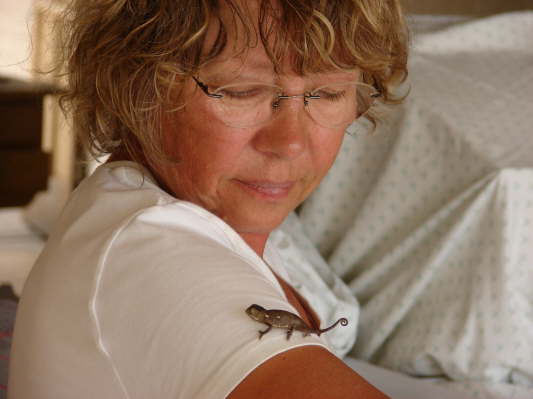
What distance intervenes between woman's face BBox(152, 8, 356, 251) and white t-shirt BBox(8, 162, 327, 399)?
105mm

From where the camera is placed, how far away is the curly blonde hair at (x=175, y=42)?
38.7 inches

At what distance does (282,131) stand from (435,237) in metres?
0.96

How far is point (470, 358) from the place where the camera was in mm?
1765

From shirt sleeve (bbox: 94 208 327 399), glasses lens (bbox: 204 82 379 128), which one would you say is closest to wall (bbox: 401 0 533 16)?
glasses lens (bbox: 204 82 379 128)

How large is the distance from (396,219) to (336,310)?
1.00ft

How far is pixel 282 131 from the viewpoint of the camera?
3.45ft

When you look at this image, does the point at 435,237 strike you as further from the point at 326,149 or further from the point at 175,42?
the point at 175,42

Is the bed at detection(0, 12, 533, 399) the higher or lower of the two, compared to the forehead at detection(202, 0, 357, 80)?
lower

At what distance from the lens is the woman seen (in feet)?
2.45

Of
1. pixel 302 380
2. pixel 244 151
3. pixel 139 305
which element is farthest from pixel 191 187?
pixel 302 380

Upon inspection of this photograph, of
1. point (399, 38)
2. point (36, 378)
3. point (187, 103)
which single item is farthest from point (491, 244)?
point (36, 378)

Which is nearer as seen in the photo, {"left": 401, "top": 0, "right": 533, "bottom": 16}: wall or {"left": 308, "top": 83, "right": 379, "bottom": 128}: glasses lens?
{"left": 308, "top": 83, "right": 379, "bottom": 128}: glasses lens

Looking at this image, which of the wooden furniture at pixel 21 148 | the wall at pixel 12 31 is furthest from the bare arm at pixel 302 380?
the wooden furniture at pixel 21 148

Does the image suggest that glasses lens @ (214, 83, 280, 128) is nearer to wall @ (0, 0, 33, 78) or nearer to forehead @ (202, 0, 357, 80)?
forehead @ (202, 0, 357, 80)
